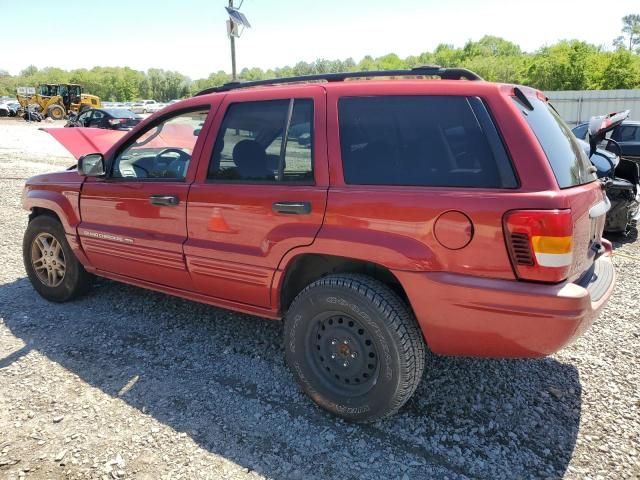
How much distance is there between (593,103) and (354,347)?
2124cm

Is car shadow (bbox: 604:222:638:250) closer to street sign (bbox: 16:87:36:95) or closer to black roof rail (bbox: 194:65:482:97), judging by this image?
black roof rail (bbox: 194:65:482:97)

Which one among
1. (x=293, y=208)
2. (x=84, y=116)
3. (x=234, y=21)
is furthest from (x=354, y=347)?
(x=84, y=116)

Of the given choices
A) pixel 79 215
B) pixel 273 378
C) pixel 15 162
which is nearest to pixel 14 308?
pixel 79 215

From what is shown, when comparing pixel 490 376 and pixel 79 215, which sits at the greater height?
pixel 79 215

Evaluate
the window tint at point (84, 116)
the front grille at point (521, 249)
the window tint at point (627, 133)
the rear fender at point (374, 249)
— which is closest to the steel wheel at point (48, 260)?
the rear fender at point (374, 249)

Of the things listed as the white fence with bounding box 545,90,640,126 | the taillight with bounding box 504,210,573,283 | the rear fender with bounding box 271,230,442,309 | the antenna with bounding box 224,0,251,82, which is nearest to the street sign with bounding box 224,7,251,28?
the antenna with bounding box 224,0,251,82

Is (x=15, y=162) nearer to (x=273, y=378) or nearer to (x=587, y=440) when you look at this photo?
(x=273, y=378)

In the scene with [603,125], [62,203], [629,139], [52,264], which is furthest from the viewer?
[629,139]

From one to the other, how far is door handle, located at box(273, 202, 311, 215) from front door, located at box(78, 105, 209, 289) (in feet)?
2.61

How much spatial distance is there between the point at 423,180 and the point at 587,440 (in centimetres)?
165

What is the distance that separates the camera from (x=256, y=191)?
295 centimetres

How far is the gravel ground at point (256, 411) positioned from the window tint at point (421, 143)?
1381 millimetres

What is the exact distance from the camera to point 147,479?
92.0 inches

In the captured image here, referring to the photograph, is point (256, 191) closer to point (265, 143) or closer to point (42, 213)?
point (265, 143)
